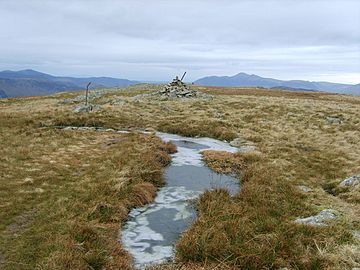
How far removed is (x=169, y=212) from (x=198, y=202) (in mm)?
1328

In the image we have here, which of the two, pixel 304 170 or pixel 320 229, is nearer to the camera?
pixel 320 229

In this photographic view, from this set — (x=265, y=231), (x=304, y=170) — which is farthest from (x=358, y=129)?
(x=265, y=231)

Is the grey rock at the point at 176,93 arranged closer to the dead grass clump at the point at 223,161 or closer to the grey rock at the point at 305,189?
the dead grass clump at the point at 223,161

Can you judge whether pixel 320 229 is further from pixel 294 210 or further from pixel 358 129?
pixel 358 129

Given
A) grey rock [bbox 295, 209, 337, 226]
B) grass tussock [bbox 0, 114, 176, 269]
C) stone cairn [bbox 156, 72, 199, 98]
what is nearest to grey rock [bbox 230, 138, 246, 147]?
grass tussock [bbox 0, 114, 176, 269]

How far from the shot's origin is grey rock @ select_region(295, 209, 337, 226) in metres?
12.1

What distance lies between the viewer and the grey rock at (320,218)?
476 inches

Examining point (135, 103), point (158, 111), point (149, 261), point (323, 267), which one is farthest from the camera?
point (135, 103)

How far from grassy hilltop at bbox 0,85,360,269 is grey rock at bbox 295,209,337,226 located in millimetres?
274

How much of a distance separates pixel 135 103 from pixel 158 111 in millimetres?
7339

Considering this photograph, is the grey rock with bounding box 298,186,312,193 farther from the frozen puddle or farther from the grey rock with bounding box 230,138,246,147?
the grey rock with bounding box 230,138,246,147

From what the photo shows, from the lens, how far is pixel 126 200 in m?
13.6

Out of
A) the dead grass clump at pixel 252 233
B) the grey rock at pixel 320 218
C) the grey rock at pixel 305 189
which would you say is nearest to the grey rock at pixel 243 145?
the grey rock at pixel 305 189

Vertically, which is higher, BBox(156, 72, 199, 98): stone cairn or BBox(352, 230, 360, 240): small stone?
BBox(156, 72, 199, 98): stone cairn
